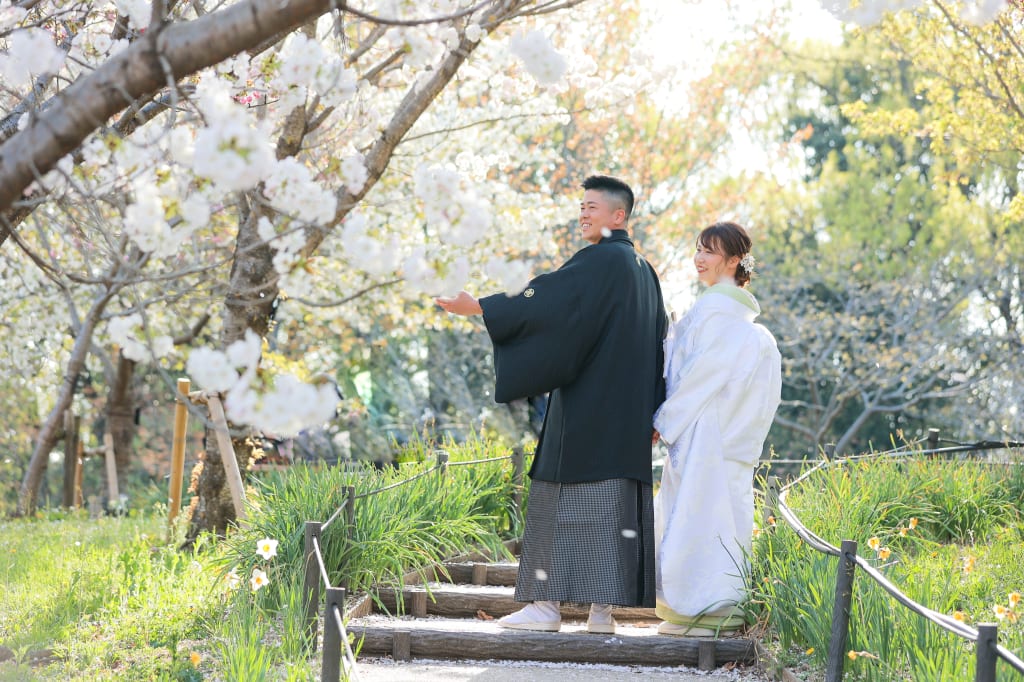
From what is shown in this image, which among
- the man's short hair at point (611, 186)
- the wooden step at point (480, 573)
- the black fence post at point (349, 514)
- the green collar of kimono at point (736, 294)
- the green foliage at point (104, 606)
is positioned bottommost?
the green foliage at point (104, 606)

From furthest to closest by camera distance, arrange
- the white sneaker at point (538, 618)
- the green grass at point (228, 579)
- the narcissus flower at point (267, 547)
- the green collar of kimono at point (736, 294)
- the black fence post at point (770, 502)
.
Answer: the black fence post at point (770, 502) < the green collar of kimono at point (736, 294) < the white sneaker at point (538, 618) < the narcissus flower at point (267, 547) < the green grass at point (228, 579)

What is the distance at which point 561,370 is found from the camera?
4.44m

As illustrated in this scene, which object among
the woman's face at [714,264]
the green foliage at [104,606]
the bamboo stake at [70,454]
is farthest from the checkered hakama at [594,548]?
the bamboo stake at [70,454]

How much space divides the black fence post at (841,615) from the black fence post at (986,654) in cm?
→ 98

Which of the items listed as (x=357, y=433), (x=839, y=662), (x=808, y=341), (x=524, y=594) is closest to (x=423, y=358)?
(x=357, y=433)

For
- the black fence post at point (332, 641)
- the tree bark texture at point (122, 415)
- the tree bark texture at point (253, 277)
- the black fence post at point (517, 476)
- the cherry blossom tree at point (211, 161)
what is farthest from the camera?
the tree bark texture at point (122, 415)

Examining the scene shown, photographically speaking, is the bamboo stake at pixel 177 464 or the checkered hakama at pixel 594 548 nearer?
the checkered hakama at pixel 594 548

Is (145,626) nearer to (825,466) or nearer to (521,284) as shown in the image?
(521,284)

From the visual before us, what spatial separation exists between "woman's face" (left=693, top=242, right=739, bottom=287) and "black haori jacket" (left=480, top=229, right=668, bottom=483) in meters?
0.32

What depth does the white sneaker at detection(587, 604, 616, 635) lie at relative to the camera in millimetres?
4500

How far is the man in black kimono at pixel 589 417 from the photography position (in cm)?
441

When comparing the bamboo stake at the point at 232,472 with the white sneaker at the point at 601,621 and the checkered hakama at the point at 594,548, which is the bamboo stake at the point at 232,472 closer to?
the checkered hakama at the point at 594,548

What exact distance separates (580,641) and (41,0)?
322cm

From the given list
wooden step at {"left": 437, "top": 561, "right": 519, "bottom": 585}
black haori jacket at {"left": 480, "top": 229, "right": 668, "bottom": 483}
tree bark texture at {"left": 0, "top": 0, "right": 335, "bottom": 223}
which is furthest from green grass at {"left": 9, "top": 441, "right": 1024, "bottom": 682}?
tree bark texture at {"left": 0, "top": 0, "right": 335, "bottom": 223}
